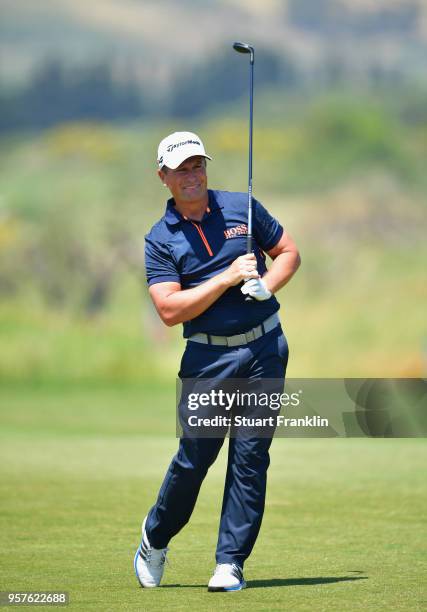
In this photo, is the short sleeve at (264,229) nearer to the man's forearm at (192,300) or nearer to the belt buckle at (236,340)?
the man's forearm at (192,300)

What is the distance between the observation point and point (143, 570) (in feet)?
18.9

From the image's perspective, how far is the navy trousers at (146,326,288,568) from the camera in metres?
5.56

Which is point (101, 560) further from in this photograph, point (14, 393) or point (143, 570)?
point (14, 393)

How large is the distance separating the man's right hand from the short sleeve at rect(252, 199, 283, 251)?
40 cm

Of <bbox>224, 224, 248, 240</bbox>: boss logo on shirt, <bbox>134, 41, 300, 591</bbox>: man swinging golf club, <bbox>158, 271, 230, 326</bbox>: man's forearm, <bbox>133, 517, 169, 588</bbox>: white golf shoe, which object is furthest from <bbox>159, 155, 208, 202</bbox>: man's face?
<bbox>133, 517, 169, 588</bbox>: white golf shoe

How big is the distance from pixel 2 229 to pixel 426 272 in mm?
12953

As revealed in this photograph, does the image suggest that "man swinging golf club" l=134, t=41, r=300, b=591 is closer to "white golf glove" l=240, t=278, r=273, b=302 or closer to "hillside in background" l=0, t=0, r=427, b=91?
"white golf glove" l=240, t=278, r=273, b=302

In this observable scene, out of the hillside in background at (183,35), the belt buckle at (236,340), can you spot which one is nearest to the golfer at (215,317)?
the belt buckle at (236,340)

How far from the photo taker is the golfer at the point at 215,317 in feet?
18.2

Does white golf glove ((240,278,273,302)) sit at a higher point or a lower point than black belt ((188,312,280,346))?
higher

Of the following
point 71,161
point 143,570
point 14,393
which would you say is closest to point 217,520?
point 143,570

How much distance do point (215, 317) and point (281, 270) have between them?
→ 39 centimetres

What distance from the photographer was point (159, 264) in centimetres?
564

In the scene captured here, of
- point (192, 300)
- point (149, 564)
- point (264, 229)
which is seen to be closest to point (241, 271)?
point (192, 300)
